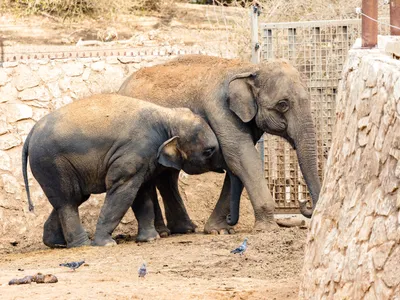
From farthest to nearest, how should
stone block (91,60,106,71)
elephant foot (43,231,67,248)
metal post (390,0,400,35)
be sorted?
stone block (91,60,106,71) → elephant foot (43,231,67,248) → metal post (390,0,400,35)

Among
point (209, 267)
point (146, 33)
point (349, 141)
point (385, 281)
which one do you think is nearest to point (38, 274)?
point (209, 267)

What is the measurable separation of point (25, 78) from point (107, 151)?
7.77ft

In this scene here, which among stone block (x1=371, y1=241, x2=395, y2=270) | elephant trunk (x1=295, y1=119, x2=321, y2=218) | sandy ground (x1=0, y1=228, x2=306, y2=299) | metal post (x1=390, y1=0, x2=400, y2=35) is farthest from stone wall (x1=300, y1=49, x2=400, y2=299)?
elephant trunk (x1=295, y1=119, x2=321, y2=218)

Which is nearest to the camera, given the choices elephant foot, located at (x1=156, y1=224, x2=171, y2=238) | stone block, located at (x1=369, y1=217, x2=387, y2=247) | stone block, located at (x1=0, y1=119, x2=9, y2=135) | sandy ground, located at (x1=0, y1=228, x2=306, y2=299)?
stone block, located at (x1=369, y1=217, x2=387, y2=247)

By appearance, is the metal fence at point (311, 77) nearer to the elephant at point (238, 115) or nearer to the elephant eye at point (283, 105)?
the elephant at point (238, 115)

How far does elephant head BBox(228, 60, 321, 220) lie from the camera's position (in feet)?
41.3

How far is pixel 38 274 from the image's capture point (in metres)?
9.31

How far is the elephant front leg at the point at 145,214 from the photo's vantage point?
41.6 ft

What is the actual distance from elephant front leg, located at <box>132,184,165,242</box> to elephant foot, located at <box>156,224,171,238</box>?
499 millimetres

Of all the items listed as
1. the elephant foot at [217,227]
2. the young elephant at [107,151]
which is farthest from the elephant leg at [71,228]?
the elephant foot at [217,227]

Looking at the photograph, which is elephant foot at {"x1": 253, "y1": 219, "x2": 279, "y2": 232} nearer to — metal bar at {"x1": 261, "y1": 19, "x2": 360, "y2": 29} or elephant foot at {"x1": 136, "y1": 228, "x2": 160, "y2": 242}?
elephant foot at {"x1": 136, "y1": 228, "x2": 160, "y2": 242}

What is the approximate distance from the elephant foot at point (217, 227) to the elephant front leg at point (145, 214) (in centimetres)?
70

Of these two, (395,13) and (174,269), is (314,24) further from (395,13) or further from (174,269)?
(395,13)

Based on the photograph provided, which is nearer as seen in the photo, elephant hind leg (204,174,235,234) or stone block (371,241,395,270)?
stone block (371,241,395,270)
